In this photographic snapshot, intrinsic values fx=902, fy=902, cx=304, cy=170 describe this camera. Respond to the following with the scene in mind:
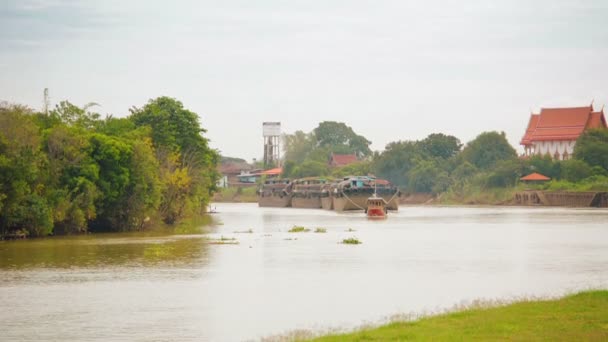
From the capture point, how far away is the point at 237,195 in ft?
535

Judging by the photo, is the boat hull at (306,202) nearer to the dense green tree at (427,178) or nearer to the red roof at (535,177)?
the dense green tree at (427,178)

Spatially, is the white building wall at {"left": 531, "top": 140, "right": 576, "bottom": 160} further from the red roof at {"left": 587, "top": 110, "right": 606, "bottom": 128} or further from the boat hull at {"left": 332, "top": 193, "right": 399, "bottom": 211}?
the boat hull at {"left": 332, "top": 193, "right": 399, "bottom": 211}

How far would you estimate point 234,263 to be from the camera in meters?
34.2

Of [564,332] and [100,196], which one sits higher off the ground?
[100,196]

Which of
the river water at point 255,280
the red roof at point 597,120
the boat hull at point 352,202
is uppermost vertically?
the red roof at point 597,120

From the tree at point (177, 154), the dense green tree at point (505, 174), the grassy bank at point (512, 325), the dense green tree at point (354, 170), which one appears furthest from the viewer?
the dense green tree at point (354, 170)

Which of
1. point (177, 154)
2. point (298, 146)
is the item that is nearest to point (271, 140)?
point (298, 146)

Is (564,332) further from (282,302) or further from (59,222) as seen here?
(59,222)

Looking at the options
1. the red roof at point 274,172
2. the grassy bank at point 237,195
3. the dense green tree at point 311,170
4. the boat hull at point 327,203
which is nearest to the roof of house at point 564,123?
the boat hull at point 327,203

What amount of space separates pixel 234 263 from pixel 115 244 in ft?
36.0

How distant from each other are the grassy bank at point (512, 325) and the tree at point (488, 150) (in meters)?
102

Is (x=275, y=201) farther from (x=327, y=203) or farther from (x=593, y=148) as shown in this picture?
(x=593, y=148)

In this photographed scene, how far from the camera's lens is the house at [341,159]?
162475 millimetres

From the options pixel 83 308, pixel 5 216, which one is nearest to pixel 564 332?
pixel 83 308
